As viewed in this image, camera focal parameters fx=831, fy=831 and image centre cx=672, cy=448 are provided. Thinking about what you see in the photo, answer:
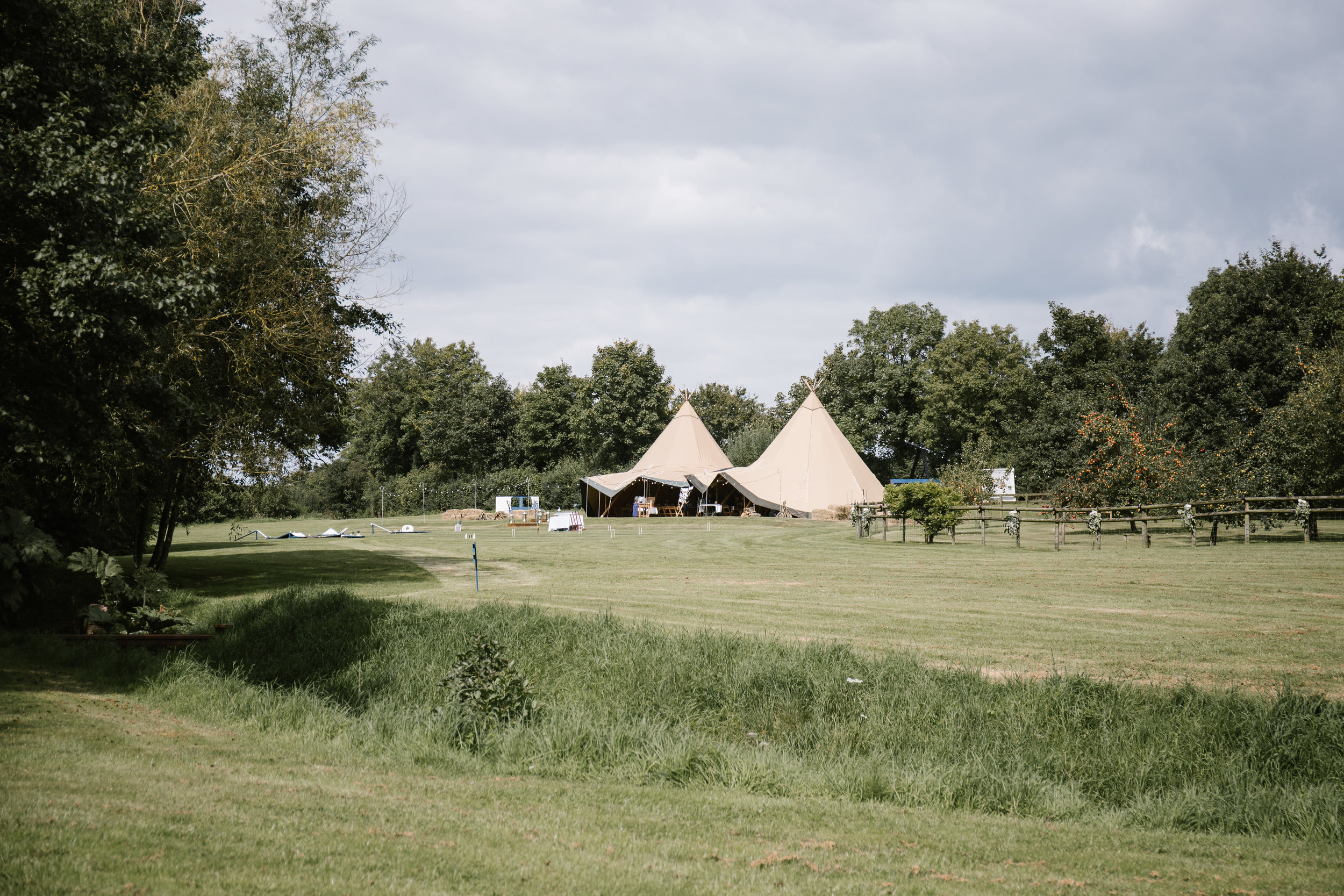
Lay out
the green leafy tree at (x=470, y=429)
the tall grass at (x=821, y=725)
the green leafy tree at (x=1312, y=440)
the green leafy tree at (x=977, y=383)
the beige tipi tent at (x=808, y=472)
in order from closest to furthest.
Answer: the tall grass at (x=821, y=725)
the green leafy tree at (x=1312, y=440)
the beige tipi tent at (x=808, y=472)
the green leafy tree at (x=977, y=383)
the green leafy tree at (x=470, y=429)

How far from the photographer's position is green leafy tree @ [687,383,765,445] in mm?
66562

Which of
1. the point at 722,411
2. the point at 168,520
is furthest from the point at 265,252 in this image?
the point at 722,411

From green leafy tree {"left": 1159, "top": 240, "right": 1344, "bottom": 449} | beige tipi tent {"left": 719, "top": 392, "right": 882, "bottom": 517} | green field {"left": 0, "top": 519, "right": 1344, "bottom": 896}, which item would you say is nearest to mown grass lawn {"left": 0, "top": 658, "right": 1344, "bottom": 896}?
green field {"left": 0, "top": 519, "right": 1344, "bottom": 896}

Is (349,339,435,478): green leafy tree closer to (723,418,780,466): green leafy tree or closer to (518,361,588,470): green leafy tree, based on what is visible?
(518,361,588,470): green leafy tree

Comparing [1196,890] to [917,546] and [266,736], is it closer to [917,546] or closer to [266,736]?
[266,736]

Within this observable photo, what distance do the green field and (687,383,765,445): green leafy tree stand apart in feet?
175

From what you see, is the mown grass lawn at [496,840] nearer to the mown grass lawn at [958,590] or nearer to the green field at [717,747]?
the green field at [717,747]

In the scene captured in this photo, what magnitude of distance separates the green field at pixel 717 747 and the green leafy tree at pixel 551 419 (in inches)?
1708

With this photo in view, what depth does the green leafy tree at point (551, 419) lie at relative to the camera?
5616cm

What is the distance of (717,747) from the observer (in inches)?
242

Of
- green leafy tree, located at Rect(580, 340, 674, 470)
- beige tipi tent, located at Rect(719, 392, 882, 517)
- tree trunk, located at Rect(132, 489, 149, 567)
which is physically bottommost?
tree trunk, located at Rect(132, 489, 149, 567)

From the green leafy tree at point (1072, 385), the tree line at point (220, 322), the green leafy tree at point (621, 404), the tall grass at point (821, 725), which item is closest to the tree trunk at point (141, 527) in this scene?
the tree line at point (220, 322)

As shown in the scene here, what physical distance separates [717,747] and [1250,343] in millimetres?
30114

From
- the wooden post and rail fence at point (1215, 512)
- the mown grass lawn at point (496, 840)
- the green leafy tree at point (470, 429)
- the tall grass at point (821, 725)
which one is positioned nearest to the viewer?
the mown grass lawn at point (496, 840)
